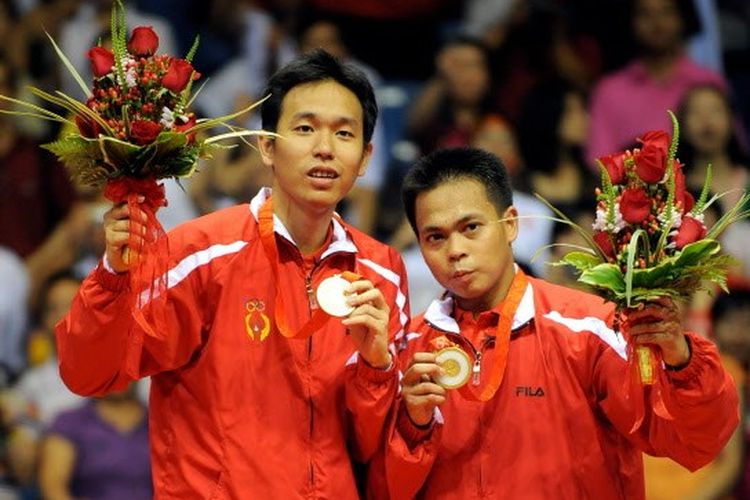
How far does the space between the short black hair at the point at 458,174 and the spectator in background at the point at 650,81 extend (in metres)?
3.45

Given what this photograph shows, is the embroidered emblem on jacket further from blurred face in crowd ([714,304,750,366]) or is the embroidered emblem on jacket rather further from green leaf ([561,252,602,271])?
blurred face in crowd ([714,304,750,366])

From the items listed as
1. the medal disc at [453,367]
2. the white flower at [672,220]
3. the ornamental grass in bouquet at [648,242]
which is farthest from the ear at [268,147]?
the white flower at [672,220]

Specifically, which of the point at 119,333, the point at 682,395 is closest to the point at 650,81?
the point at 682,395

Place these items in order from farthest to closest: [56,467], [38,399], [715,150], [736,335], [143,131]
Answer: [715,150] → [38,399] → [56,467] → [736,335] → [143,131]

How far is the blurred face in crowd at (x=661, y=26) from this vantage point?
8.91m

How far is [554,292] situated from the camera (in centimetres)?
542

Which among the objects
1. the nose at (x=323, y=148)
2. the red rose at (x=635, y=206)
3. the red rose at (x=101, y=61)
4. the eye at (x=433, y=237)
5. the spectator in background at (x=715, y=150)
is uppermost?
the spectator in background at (x=715, y=150)

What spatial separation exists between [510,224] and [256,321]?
0.85 meters

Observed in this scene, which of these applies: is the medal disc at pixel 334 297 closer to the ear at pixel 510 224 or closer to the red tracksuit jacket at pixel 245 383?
the red tracksuit jacket at pixel 245 383

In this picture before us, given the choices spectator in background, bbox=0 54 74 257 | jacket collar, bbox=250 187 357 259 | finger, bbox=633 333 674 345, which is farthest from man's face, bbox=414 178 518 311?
spectator in background, bbox=0 54 74 257

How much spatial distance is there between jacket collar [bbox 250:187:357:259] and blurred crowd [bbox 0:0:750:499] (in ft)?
9.09

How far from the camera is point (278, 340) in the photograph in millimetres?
5195

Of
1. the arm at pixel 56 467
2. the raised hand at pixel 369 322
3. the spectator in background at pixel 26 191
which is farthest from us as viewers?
the spectator in background at pixel 26 191

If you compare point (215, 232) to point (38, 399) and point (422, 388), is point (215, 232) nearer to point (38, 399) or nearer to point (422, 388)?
point (422, 388)
